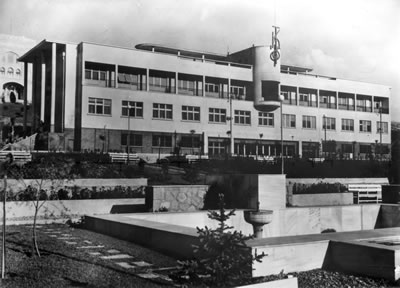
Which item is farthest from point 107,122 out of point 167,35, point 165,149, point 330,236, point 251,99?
point 330,236

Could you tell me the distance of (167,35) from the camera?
A: 1152cm

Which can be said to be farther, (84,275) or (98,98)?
(98,98)

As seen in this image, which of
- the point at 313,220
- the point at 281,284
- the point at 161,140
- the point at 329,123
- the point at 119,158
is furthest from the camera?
the point at 329,123

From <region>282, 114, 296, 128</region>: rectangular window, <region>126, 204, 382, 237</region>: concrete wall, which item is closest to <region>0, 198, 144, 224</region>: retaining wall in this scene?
<region>126, 204, 382, 237</region>: concrete wall

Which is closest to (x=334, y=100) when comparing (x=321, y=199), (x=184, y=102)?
(x=184, y=102)

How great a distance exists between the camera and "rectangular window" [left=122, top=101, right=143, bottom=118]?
3186 cm

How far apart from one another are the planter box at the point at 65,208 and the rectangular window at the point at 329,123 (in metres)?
25.7

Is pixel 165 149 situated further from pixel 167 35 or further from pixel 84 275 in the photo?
pixel 84 275

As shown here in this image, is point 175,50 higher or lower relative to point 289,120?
higher

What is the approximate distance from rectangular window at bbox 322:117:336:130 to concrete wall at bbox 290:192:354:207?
59.4 ft

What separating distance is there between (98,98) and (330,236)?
2473 centimetres

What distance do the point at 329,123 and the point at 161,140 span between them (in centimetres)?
1490

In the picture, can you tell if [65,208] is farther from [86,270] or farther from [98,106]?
[98,106]

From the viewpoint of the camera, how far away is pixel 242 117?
35344mm
